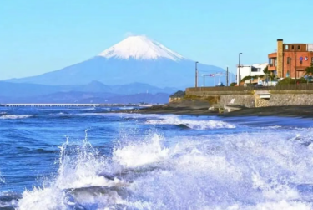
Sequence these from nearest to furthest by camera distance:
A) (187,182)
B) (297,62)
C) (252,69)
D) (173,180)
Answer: (187,182), (173,180), (297,62), (252,69)

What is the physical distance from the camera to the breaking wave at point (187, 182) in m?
12.8

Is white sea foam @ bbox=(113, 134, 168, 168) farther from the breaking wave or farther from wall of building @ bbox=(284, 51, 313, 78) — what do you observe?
wall of building @ bbox=(284, 51, 313, 78)

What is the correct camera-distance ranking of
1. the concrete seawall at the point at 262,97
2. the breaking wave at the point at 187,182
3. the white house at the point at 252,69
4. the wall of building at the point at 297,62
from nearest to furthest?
1. the breaking wave at the point at 187,182
2. the concrete seawall at the point at 262,97
3. the wall of building at the point at 297,62
4. the white house at the point at 252,69

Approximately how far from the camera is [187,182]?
14.9 m

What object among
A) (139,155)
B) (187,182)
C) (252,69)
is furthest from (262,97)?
(252,69)

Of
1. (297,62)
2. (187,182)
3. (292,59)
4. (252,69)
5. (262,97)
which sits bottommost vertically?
(187,182)

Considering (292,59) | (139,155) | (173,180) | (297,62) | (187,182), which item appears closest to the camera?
(187,182)

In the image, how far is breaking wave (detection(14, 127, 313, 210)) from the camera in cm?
1279

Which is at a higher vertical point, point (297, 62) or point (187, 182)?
point (297, 62)

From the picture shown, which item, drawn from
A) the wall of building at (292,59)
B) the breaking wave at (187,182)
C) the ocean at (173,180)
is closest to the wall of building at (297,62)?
the wall of building at (292,59)

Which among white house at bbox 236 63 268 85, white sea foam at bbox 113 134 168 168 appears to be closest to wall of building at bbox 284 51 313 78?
white house at bbox 236 63 268 85

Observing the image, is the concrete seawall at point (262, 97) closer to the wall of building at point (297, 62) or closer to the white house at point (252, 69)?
the wall of building at point (297, 62)

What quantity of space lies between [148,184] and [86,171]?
9.26 ft

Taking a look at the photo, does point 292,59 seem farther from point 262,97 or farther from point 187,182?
point 187,182
